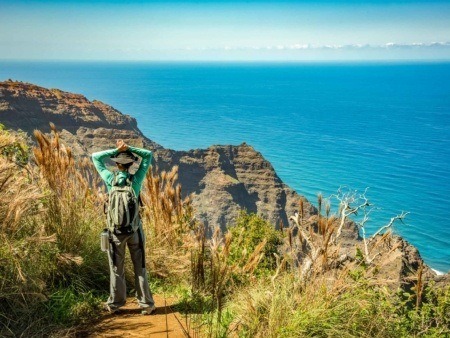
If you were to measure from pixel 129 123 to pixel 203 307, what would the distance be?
9344 cm

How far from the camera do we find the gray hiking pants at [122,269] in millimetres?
4262

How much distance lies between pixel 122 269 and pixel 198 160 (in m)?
79.6

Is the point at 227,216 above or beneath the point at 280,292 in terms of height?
beneath

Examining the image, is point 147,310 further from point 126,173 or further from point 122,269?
point 126,173

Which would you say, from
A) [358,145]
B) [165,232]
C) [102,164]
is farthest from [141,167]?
[358,145]

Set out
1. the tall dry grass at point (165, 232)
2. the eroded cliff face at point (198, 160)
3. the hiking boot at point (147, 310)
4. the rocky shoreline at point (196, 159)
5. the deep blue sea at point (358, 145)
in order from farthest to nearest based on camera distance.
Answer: the deep blue sea at point (358, 145)
the eroded cliff face at point (198, 160)
the rocky shoreline at point (196, 159)
the tall dry grass at point (165, 232)
the hiking boot at point (147, 310)

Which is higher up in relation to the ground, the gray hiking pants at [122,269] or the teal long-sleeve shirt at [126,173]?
the teal long-sleeve shirt at [126,173]

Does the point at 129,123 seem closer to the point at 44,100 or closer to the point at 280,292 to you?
the point at 44,100

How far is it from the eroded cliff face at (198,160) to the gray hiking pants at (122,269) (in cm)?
6608

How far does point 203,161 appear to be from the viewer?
277 ft

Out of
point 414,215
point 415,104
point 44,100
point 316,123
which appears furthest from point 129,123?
point 415,104

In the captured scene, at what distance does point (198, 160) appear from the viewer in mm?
83812

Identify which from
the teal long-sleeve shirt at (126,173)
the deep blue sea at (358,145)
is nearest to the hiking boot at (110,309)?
the teal long-sleeve shirt at (126,173)

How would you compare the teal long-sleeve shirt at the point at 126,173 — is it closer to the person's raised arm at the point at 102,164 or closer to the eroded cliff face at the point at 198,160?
the person's raised arm at the point at 102,164
